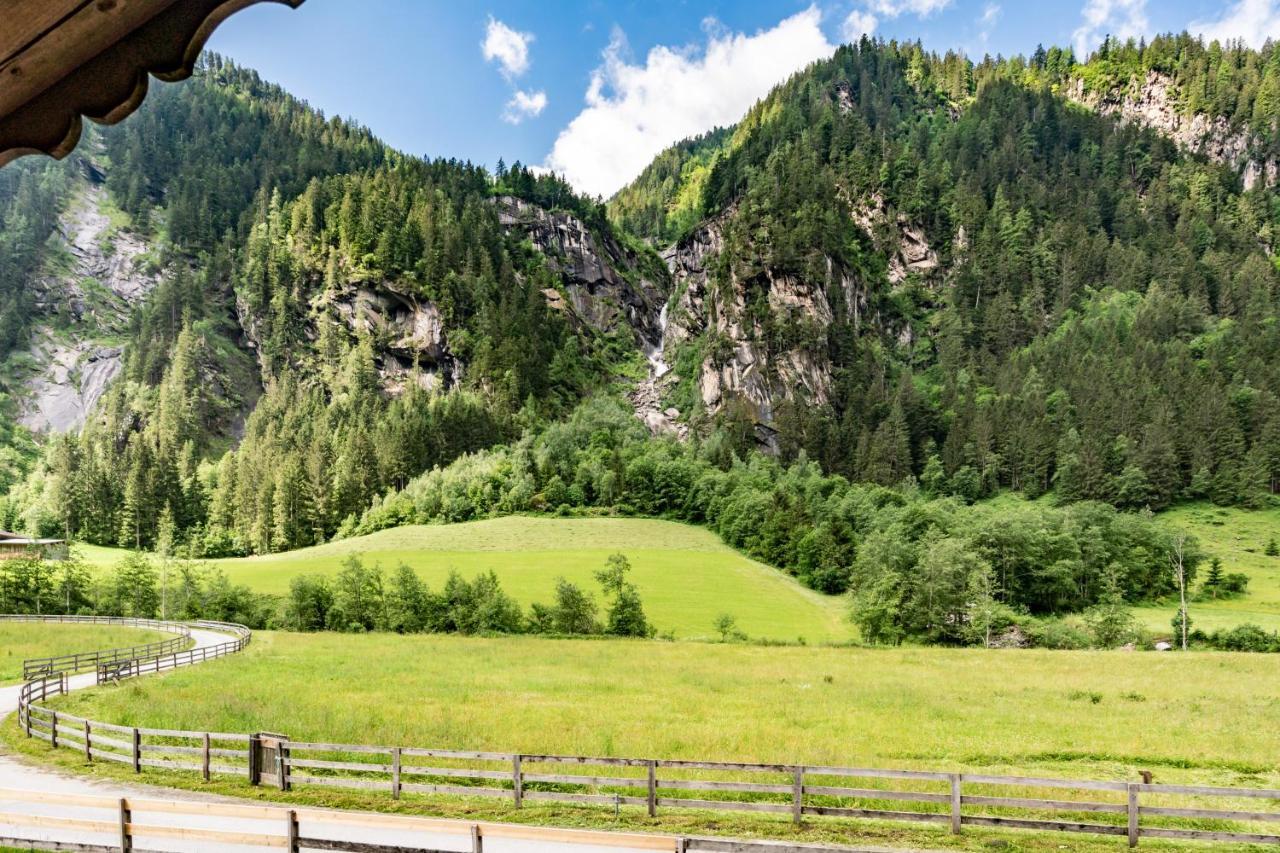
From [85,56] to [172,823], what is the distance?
17.3 meters

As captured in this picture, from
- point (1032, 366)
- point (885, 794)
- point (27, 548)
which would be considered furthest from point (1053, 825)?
point (1032, 366)

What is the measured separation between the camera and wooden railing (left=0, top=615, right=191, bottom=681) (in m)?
35.6

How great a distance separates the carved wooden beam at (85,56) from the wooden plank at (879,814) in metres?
15.6

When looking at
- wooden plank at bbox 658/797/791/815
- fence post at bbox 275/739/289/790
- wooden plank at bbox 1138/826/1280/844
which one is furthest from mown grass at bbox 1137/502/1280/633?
fence post at bbox 275/739/289/790

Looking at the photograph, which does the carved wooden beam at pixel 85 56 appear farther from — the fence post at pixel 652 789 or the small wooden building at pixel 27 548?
the small wooden building at pixel 27 548

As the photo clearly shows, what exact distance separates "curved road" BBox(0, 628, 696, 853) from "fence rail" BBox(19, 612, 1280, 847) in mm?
1190

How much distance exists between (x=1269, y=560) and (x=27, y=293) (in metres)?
264

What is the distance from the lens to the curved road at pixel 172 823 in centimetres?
1179

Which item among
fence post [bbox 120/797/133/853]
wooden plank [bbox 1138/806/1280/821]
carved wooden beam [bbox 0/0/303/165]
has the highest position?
carved wooden beam [bbox 0/0/303/165]

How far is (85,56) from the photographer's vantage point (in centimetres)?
229

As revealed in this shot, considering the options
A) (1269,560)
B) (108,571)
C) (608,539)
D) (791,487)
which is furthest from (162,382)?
(1269,560)

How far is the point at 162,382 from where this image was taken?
16388cm

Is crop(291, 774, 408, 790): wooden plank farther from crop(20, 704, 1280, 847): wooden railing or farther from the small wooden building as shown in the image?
the small wooden building

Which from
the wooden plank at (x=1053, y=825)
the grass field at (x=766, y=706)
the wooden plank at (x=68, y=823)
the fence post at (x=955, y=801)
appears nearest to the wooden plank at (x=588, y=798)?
the grass field at (x=766, y=706)
